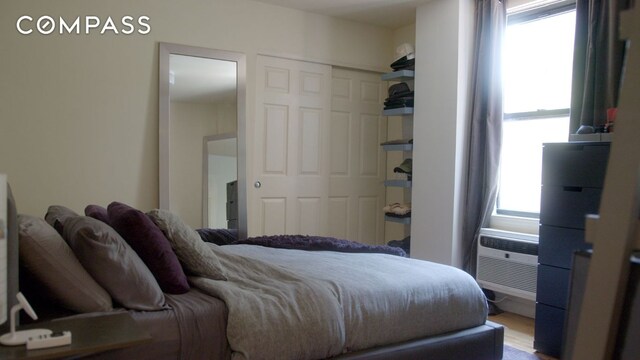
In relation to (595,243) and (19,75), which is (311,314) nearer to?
(595,243)

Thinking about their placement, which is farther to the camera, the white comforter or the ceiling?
the ceiling

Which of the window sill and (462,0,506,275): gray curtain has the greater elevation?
(462,0,506,275): gray curtain

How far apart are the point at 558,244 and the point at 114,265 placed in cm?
245

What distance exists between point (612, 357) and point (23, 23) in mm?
3968

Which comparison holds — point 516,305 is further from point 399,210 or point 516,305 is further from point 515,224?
point 399,210

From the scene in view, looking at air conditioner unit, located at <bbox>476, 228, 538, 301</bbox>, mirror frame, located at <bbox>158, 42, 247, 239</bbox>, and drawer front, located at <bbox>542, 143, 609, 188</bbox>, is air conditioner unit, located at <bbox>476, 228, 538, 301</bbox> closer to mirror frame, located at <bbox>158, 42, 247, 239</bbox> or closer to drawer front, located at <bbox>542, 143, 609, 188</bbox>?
A: drawer front, located at <bbox>542, 143, 609, 188</bbox>

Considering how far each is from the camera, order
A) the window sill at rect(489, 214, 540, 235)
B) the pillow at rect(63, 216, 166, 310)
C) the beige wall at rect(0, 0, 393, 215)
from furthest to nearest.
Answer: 1. the window sill at rect(489, 214, 540, 235)
2. the beige wall at rect(0, 0, 393, 215)
3. the pillow at rect(63, 216, 166, 310)

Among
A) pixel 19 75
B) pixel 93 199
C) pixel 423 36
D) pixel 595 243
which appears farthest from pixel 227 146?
pixel 595 243

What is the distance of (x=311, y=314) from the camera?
192 centimetres

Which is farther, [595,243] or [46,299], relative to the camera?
[46,299]

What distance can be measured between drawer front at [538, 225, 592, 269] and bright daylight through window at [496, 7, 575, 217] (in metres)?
0.91

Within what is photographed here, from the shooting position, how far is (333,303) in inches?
78.3

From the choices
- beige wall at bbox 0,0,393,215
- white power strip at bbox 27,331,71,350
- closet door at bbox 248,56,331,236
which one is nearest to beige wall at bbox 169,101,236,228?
beige wall at bbox 0,0,393,215

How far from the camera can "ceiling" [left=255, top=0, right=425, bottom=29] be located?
439cm
